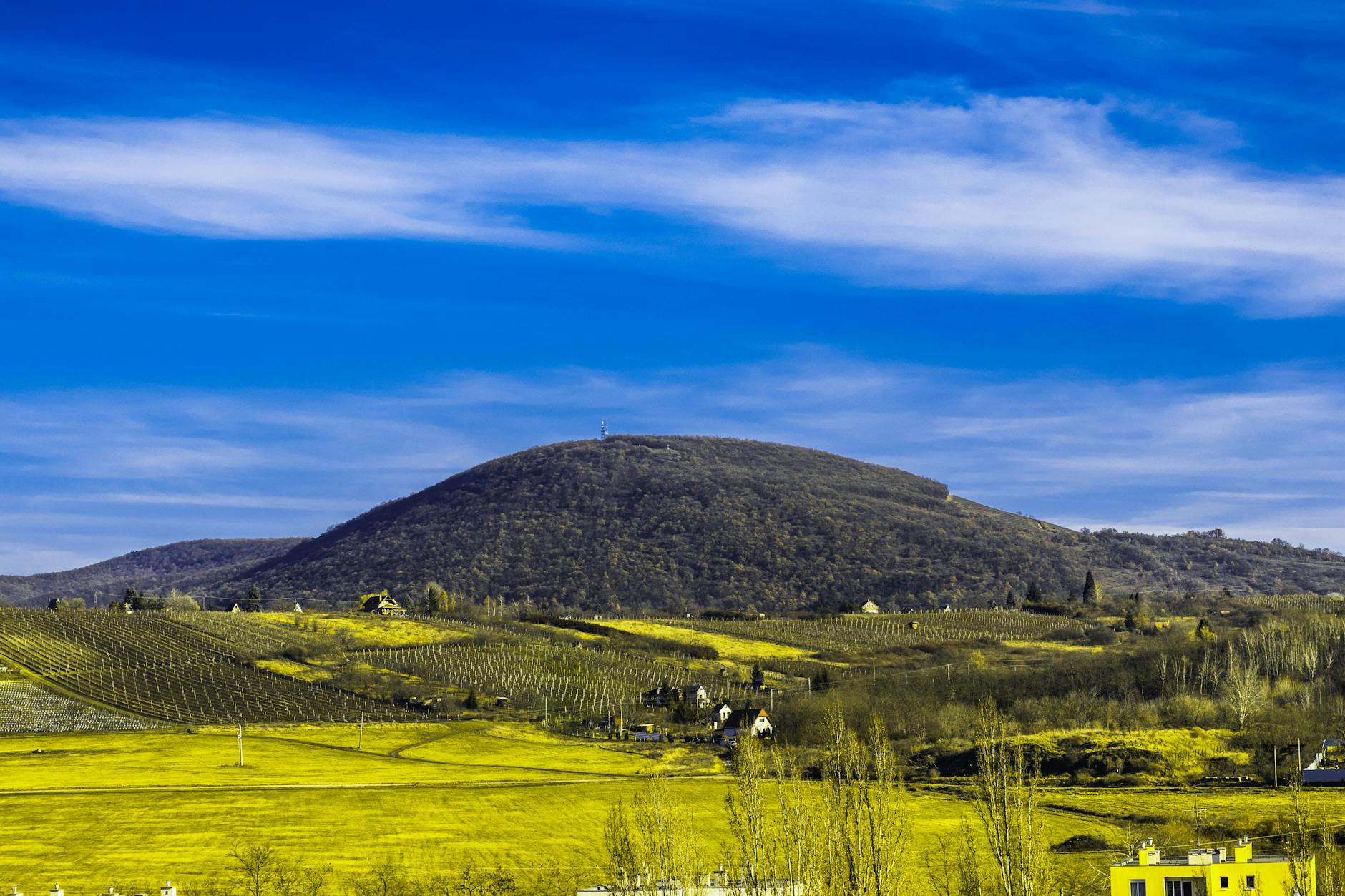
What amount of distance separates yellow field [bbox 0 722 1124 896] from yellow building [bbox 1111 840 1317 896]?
68.0 feet

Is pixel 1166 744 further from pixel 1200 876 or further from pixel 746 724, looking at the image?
pixel 1200 876

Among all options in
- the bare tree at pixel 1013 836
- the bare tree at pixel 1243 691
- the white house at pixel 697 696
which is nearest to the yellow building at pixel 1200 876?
the bare tree at pixel 1013 836

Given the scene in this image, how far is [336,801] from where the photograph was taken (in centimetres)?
10419

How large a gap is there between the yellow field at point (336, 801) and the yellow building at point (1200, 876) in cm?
2074

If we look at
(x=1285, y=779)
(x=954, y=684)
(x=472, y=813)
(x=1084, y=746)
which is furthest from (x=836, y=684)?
(x=472, y=813)

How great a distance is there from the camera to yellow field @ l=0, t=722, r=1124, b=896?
8431 centimetres

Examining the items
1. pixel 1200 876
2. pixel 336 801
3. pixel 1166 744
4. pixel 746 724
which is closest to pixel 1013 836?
pixel 1200 876

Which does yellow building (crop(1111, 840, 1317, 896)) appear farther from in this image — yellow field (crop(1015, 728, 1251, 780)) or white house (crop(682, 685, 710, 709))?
white house (crop(682, 685, 710, 709))

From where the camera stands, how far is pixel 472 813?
100 meters

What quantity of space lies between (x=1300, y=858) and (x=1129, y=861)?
1468cm

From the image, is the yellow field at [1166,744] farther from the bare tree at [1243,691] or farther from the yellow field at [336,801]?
the yellow field at [336,801]

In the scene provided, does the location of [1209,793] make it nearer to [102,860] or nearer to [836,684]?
[836,684]

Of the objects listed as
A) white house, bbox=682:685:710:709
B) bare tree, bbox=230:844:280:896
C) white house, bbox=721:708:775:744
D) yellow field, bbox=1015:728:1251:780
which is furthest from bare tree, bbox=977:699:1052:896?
white house, bbox=682:685:710:709

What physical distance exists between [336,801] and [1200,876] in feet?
205
